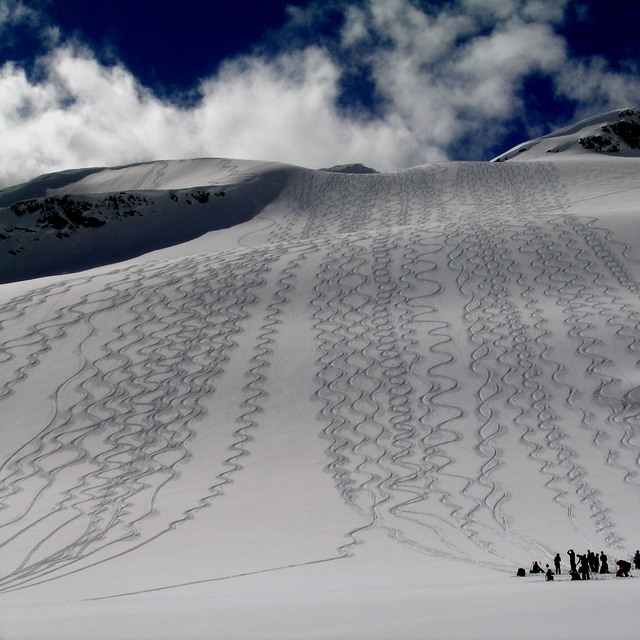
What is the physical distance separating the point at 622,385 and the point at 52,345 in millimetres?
12091

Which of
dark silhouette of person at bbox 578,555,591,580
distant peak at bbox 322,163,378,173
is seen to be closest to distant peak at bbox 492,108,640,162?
distant peak at bbox 322,163,378,173

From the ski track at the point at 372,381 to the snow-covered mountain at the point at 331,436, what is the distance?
0.05 meters

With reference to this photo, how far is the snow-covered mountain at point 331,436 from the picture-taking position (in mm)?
5730

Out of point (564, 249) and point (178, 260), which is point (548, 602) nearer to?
point (564, 249)

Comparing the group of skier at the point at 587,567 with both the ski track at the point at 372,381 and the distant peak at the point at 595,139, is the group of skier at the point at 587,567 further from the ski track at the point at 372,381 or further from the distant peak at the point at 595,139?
the distant peak at the point at 595,139

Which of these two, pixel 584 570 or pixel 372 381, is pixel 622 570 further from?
pixel 372 381

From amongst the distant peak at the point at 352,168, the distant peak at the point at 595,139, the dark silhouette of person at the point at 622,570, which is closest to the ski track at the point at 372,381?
the dark silhouette of person at the point at 622,570

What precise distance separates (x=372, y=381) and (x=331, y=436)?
1963mm

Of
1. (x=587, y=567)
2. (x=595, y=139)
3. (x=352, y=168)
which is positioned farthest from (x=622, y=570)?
(x=352, y=168)

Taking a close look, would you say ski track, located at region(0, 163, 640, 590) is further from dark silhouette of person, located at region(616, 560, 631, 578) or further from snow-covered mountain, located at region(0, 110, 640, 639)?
dark silhouette of person, located at region(616, 560, 631, 578)

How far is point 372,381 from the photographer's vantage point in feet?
47.0

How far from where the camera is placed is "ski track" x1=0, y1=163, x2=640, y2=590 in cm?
1007

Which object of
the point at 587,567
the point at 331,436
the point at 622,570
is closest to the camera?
the point at 622,570

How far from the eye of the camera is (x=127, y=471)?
11.9 meters
